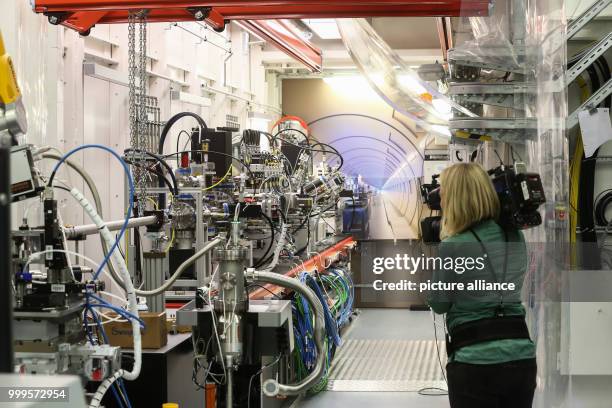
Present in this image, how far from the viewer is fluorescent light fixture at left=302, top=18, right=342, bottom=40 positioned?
855cm

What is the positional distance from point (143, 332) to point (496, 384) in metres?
1.39

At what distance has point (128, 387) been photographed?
2900mm

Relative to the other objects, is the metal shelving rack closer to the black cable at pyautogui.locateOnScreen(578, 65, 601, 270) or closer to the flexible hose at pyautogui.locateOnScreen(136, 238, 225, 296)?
the black cable at pyautogui.locateOnScreen(578, 65, 601, 270)

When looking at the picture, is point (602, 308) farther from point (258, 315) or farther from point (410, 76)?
point (410, 76)

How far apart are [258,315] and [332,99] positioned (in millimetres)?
9604

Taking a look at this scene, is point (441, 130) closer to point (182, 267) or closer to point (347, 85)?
point (182, 267)

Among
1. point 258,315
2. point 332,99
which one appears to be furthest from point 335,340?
point 332,99

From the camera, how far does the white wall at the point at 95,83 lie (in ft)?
13.8

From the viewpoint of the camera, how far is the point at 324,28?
29.7 feet

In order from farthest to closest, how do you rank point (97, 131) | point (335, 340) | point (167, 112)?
point (167, 112) → point (97, 131) → point (335, 340)

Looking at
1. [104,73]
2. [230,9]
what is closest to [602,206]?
[230,9]

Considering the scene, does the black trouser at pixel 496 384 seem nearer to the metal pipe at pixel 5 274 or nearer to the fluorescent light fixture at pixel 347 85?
the metal pipe at pixel 5 274

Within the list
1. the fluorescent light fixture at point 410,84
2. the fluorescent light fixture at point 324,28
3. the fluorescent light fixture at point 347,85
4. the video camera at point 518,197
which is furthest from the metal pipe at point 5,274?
the fluorescent light fixture at point 347,85

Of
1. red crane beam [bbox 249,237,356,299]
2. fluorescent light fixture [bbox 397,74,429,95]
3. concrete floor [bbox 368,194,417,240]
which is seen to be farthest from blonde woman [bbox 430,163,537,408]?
concrete floor [bbox 368,194,417,240]
